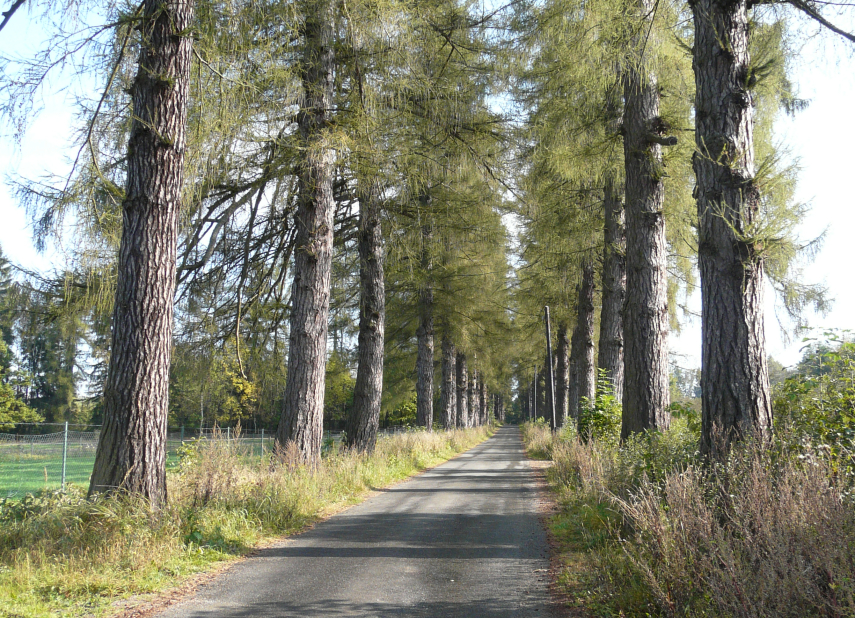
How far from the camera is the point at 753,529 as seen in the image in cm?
435

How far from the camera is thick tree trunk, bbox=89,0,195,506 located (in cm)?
595

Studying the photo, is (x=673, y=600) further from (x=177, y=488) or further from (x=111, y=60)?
(x=111, y=60)

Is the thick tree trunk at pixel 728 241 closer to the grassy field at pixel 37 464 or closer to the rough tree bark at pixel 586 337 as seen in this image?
the grassy field at pixel 37 464


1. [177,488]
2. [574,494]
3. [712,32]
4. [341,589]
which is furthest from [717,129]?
[177,488]

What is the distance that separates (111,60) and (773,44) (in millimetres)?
7434

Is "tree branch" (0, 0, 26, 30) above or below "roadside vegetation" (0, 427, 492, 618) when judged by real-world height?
above

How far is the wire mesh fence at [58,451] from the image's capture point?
1162cm

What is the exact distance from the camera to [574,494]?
946 cm

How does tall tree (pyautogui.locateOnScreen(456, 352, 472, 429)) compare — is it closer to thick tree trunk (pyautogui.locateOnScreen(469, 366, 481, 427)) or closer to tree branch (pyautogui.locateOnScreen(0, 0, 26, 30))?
thick tree trunk (pyautogui.locateOnScreen(469, 366, 481, 427))

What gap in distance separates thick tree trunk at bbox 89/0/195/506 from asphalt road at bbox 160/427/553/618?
1.65m

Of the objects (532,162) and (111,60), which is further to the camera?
(532,162)

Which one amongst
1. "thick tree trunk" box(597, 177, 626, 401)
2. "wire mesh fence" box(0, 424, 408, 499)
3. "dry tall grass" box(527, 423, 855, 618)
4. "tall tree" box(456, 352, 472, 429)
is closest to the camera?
"dry tall grass" box(527, 423, 855, 618)

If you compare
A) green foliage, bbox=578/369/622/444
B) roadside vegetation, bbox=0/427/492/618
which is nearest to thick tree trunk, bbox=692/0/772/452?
roadside vegetation, bbox=0/427/492/618

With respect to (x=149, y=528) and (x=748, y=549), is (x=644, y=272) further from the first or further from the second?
(x=149, y=528)
